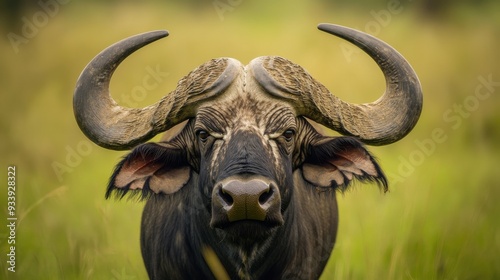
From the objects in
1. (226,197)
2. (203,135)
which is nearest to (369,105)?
(203,135)

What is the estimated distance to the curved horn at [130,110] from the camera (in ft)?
18.0

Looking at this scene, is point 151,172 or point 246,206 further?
point 151,172

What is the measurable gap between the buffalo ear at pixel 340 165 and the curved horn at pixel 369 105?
15 centimetres

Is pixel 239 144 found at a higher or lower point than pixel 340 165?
higher

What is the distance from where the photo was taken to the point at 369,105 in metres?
5.98

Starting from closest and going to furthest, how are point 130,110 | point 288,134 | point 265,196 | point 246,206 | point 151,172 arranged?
point 246,206 < point 265,196 < point 288,134 < point 151,172 < point 130,110

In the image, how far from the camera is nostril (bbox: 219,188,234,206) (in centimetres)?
489

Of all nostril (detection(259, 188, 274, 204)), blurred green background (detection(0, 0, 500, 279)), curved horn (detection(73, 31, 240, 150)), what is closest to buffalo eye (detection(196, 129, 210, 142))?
curved horn (detection(73, 31, 240, 150))

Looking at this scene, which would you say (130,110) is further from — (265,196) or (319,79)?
(319,79)

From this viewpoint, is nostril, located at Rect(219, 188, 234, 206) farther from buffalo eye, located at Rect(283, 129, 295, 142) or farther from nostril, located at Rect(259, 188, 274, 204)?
buffalo eye, located at Rect(283, 129, 295, 142)

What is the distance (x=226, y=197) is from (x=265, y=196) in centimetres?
22

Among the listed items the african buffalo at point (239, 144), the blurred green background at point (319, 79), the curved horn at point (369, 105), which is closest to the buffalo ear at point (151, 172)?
the african buffalo at point (239, 144)

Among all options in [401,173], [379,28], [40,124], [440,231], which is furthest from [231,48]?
[440,231]

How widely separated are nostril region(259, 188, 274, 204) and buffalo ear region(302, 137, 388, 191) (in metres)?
0.79
